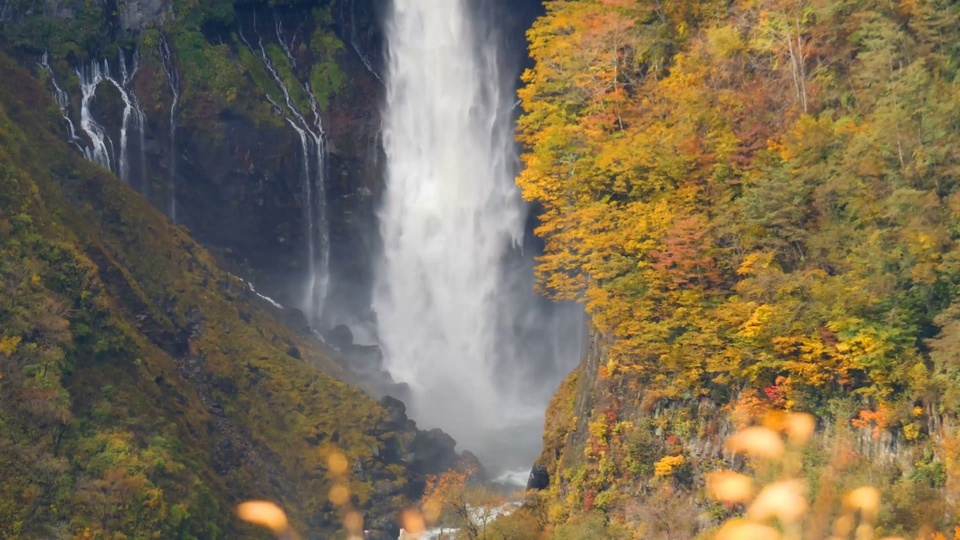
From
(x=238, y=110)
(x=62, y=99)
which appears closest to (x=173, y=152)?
(x=238, y=110)

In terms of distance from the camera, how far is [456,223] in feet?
149

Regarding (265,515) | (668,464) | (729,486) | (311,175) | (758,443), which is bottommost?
(729,486)

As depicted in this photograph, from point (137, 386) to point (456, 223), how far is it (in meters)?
22.1

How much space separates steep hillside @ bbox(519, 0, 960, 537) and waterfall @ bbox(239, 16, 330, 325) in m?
22.5

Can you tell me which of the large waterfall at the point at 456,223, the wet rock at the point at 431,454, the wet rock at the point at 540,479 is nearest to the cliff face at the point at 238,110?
the large waterfall at the point at 456,223

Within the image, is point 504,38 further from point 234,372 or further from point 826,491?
point 826,491

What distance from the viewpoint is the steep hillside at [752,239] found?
13.6 metres

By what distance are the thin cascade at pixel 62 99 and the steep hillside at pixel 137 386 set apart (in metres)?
3.82

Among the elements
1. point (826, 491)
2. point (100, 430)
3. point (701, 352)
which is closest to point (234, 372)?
point (100, 430)

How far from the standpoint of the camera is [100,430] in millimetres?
23562

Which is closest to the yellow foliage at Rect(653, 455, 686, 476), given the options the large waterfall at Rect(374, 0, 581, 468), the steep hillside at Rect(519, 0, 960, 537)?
the steep hillside at Rect(519, 0, 960, 537)

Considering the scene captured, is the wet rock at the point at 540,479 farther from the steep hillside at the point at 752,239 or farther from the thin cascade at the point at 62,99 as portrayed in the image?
the thin cascade at the point at 62,99

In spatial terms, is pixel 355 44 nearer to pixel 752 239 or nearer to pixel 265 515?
pixel 265 515

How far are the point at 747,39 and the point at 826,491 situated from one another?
10941mm
